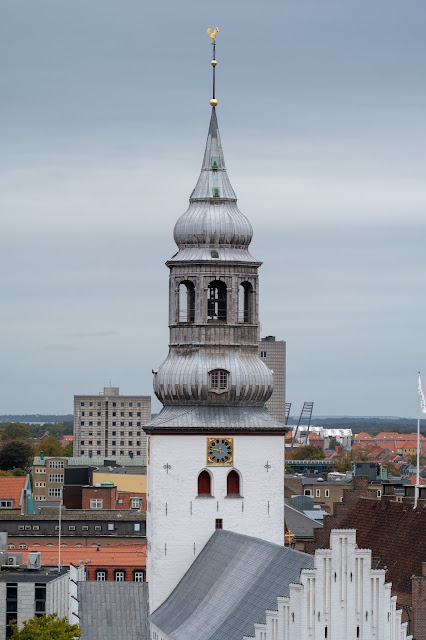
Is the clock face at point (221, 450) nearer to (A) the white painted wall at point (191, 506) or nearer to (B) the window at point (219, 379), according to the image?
(A) the white painted wall at point (191, 506)

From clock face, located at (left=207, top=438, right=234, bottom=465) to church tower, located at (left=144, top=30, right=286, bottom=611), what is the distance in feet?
0.13

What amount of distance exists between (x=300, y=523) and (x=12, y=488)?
47660 millimetres

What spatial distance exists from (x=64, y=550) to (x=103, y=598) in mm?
44816

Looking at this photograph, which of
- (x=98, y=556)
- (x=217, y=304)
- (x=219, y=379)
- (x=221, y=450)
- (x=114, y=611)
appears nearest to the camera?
(x=221, y=450)

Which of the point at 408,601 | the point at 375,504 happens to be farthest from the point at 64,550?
the point at 408,601

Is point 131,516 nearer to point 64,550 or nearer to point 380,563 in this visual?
point 64,550

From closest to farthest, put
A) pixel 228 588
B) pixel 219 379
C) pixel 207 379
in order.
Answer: pixel 228 588
pixel 207 379
pixel 219 379

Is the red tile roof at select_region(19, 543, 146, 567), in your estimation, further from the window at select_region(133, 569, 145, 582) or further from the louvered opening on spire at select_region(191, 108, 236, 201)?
the louvered opening on spire at select_region(191, 108, 236, 201)

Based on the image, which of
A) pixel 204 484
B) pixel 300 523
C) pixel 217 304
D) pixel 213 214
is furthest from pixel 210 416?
pixel 300 523

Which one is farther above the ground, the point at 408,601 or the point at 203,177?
the point at 203,177

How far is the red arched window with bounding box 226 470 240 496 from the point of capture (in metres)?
81.5

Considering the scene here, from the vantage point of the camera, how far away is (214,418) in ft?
268

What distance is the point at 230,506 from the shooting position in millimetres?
81125

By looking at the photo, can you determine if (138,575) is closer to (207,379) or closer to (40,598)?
(40,598)
